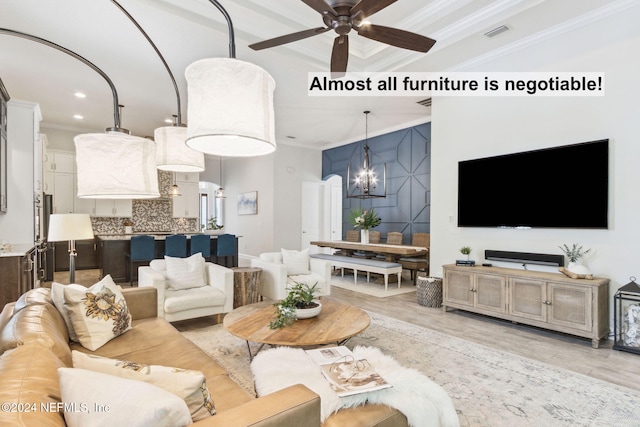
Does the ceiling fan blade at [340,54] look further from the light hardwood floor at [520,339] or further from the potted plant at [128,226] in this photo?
the potted plant at [128,226]

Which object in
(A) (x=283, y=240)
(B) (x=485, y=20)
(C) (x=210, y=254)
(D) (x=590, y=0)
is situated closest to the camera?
(D) (x=590, y=0)

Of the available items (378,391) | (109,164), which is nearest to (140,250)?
(109,164)

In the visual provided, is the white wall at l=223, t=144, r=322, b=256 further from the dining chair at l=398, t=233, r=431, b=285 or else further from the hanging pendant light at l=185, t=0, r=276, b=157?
the hanging pendant light at l=185, t=0, r=276, b=157

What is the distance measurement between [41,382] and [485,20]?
14.0 ft

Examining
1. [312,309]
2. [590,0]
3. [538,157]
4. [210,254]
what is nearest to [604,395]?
[312,309]

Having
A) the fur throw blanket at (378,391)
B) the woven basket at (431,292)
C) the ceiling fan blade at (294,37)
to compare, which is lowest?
the woven basket at (431,292)

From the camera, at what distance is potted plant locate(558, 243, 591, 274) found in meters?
3.34

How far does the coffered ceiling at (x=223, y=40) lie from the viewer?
10.7 feet

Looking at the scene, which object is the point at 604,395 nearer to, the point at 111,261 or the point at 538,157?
the point at 538,157

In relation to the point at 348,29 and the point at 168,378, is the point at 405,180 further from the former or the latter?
the point at 168,378

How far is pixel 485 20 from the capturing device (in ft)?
11.2

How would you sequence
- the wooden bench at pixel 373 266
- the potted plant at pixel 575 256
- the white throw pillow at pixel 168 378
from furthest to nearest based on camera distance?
the wooden bench at pixel 373 266 → the potted plant at pixel 575 256 → the white throw pillow at pixel 168 378

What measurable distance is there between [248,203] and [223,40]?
585cm

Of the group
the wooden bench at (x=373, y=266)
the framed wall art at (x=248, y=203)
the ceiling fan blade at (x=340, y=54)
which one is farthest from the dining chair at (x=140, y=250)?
the ceiling fan blade at (x=340, y=54)
